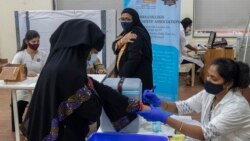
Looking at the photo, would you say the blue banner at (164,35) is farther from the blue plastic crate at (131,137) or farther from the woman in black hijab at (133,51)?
the blue plastic crate at (131,137)

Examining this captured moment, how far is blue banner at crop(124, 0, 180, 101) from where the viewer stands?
410 cm

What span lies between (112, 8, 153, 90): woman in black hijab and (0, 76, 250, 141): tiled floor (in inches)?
49.4

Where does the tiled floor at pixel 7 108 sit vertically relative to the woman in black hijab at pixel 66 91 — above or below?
below

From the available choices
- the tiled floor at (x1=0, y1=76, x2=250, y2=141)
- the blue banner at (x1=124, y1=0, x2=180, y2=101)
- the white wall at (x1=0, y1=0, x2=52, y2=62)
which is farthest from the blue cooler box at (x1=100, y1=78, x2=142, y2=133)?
the white wall at (x1=0, y1=0, x2=52, y2=62)

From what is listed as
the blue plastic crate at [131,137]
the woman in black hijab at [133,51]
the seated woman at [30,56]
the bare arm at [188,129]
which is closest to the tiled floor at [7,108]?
the seated woman at [30,56]

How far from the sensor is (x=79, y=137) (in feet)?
5.28

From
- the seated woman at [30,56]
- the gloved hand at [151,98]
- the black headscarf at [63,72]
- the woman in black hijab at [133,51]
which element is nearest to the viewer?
the black headscarf at [63,72]

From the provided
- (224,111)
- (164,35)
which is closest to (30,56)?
(164,35)

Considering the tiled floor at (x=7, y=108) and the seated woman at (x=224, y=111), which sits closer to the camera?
the seated woman at (x=224, y=111)

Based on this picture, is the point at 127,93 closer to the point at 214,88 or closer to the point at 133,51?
the point at 214,88

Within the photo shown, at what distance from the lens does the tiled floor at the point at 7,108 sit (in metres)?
3.88

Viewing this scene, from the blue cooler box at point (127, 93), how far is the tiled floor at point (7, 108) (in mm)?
922

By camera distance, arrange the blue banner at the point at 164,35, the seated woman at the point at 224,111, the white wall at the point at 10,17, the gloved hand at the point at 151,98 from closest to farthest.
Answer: the seated woman at the point at 224,111, the gloved hand at the point at 151,98, the blue banner at the point at 164,35, the white wall at the point at 10,17

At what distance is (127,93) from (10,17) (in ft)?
17.8
